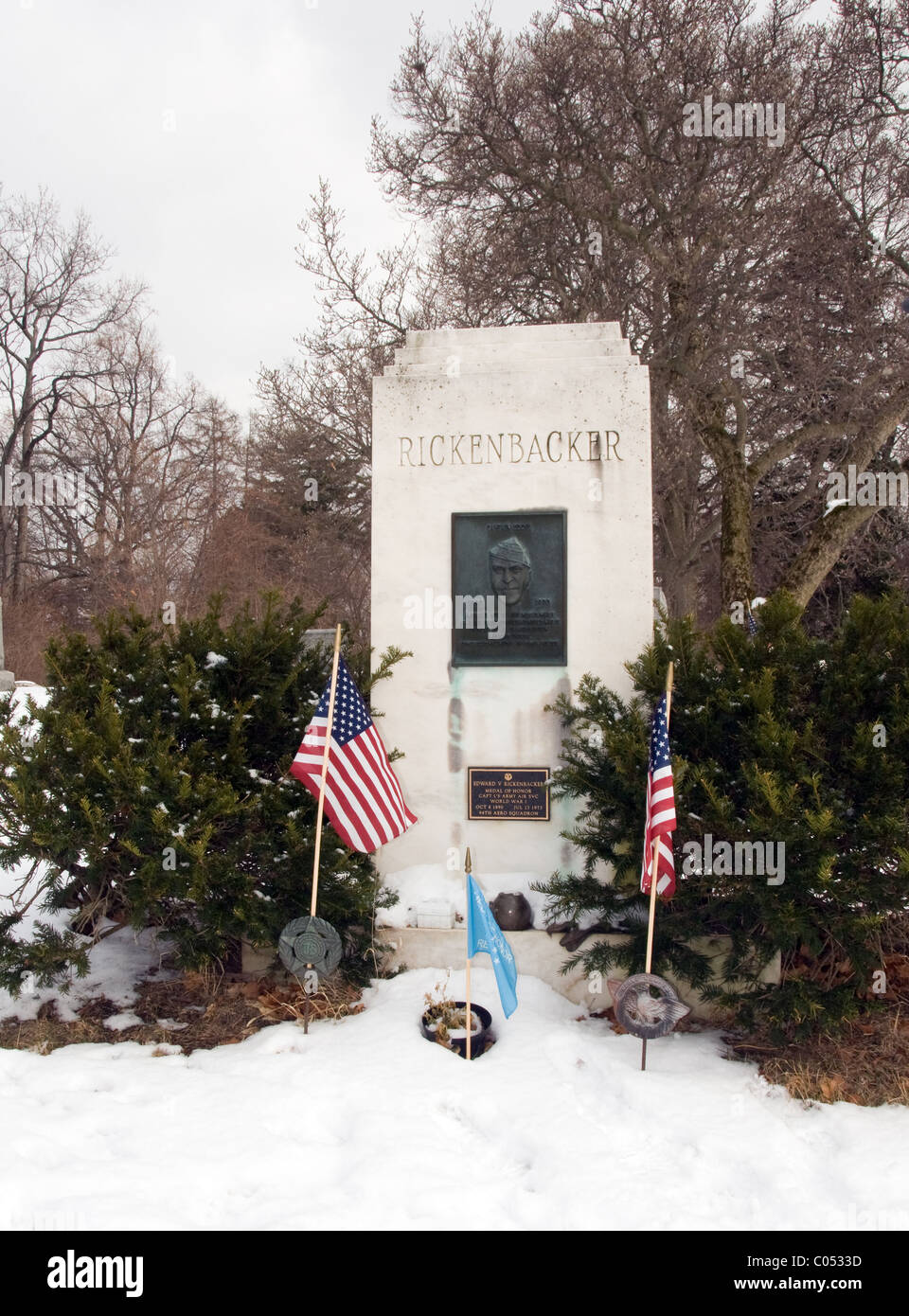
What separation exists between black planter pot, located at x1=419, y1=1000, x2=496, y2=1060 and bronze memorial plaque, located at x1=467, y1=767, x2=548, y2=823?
1.22 metres

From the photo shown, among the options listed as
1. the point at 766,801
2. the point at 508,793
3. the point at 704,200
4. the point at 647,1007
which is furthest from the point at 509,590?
the point at 704,200

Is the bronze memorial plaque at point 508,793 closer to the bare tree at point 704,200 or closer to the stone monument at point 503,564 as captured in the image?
the stone monument at point 503,564

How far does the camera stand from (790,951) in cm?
537

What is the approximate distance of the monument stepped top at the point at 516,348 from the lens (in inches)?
247

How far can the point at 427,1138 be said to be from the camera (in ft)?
13.6

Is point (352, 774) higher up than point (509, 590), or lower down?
lower down

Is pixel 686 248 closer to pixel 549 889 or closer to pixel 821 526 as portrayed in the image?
pixel 821 526

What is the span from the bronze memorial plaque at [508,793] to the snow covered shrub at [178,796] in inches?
31.5

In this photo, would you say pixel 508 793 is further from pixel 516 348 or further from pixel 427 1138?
pixel 516 348

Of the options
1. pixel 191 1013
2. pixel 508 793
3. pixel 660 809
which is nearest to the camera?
pixel 660 809

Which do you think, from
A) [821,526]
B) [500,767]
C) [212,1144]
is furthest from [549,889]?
[821,526]

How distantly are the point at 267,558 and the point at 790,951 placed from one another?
23583 millimetres

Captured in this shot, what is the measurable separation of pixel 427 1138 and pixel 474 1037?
3.35 feet

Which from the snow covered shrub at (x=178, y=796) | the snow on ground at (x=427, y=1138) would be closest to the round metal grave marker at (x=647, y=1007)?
the snow on ground at (x=427, y=1138)
